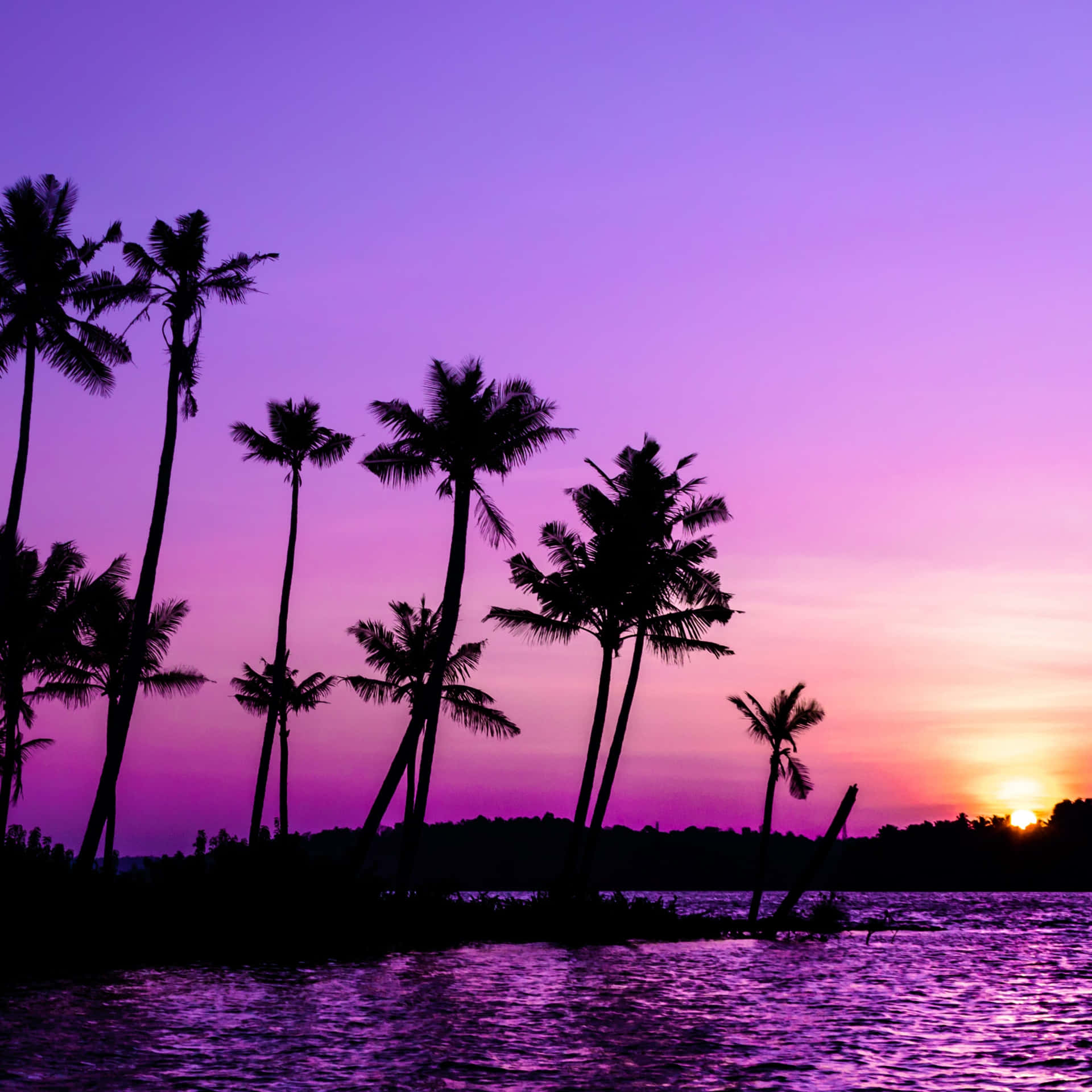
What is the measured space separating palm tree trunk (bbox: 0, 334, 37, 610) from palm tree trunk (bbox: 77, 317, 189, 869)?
3970mm

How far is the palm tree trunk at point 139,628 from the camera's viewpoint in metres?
29.8

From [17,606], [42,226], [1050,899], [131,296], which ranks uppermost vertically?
[42,226]

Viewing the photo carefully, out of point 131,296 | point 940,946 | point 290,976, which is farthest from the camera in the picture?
point 940,946

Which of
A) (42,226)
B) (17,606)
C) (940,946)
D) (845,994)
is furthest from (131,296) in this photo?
(940,946)

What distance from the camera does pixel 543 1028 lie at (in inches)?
720

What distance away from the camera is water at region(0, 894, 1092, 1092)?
1403 centimetres

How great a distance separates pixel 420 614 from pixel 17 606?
17949 millimetres

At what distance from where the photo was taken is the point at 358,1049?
1562 centimetres

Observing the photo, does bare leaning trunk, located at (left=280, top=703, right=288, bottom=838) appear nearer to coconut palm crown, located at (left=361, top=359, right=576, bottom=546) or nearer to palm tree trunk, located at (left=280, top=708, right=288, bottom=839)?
palm tree trunk, located at (left=280, top=708, right=288, bottom=839)

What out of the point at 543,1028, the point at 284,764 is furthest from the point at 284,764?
the point at 543,1028

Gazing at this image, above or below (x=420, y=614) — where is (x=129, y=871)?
below

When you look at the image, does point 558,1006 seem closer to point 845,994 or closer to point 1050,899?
point 845,994

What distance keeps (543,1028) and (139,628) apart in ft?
54.4

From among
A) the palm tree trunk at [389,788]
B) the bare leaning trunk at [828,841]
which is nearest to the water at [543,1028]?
the palm tree trunk at [389,788]
